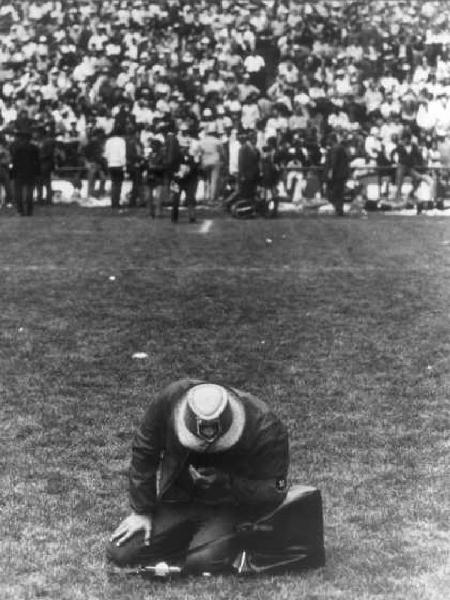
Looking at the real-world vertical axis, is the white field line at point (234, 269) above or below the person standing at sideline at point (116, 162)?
below

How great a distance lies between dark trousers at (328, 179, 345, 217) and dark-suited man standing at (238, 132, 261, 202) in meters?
1.85

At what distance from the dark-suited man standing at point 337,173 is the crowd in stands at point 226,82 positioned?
1.36 meters

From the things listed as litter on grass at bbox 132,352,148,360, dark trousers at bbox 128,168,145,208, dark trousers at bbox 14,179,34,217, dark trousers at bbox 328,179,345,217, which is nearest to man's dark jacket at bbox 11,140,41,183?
dark trousers at bbox 14,179,34,217

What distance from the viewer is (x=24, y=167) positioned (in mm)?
22984

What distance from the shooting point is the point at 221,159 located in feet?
86.4

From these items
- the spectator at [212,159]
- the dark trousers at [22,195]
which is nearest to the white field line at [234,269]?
the dark trousers at [22,195]

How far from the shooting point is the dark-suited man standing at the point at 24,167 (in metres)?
23.0

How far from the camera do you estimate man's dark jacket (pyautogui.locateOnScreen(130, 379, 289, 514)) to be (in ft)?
17.1

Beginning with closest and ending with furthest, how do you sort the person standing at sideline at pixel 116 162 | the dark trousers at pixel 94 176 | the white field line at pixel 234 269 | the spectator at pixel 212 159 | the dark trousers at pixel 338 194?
the white field line at pixel 234 269 → the dark trousers at pixel 338 194 → the person standing at sideline at pixel 116 162 → the spectator at pixel 212 159 → the dark trousers at pixel 94 176

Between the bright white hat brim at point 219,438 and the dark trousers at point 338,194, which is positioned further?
the dark trousers at point 338,194

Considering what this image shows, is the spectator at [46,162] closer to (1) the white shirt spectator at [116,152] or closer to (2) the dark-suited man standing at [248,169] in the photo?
(1) the white shirt spectator at [116,152]

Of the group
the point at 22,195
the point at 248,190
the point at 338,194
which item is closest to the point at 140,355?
the point at 22,195

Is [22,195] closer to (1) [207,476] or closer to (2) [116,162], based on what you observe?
(2) [116,162]

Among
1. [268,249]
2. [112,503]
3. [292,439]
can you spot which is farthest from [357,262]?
[112,503]
